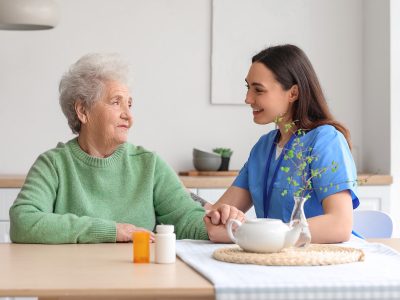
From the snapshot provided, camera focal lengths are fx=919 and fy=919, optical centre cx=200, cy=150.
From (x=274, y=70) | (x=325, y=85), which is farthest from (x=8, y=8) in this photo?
(x=325, y=85)

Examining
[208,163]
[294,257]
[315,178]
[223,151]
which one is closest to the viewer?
[294,257]

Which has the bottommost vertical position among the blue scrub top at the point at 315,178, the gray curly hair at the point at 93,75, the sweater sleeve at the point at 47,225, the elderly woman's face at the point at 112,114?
the sweater sleeve at the point at 47,225

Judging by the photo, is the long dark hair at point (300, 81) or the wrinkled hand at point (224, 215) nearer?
the wrinkled hand at point (224, 215)

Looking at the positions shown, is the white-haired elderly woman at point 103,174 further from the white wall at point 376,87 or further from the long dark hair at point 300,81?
the white wall at point 376,87

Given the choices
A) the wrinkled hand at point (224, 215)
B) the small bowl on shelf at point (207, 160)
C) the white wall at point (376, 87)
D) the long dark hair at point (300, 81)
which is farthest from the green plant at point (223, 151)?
the wrinkled hand at point (224, 215)

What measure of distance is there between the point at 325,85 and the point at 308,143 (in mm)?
2448

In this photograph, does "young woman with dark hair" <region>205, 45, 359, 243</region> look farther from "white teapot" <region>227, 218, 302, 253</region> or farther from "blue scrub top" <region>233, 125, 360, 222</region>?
"white teapot" <region>227, 218, 302, 253</region>

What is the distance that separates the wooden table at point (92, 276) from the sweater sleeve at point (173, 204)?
1.53ft

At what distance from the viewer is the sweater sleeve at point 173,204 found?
300 cm

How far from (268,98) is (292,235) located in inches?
34.3

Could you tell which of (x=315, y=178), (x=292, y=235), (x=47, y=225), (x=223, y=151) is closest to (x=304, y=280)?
(x=292, y=235)

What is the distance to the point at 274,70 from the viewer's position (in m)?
3.10

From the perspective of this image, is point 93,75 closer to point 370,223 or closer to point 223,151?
point 370,223

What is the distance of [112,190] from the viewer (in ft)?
9.90
